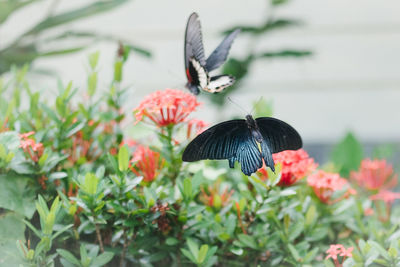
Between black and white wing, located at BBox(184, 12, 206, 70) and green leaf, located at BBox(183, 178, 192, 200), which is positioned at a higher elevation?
black and white wing, located at BBox(184, 12, 206, 70)

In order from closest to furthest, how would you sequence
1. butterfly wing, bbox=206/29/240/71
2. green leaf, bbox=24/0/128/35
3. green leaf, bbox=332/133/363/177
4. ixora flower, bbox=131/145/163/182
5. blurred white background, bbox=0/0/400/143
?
ixora flower, bbox=131/145/163/182 → butterfly wing, bbox=206/29/240/71 → green leaf, bbox=332/133/363/177 → green leaf, bbox=24/0/128/35 → blurred white background, bbox=0/0/400/143

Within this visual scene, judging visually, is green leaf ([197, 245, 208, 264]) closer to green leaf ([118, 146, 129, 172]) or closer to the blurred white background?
green leaf ([118, 146, 129, 172])

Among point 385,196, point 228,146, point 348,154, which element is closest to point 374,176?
point 385,196

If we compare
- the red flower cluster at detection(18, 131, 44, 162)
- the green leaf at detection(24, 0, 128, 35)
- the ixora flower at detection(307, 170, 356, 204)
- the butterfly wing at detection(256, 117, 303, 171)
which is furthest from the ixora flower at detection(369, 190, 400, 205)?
the green leaf at detection(24, 0, 128, 35)

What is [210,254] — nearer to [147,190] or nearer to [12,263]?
[147,190]

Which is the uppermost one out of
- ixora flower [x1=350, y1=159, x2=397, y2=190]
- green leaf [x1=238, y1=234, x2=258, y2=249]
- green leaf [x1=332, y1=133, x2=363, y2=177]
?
green leaf [x1=238, y1=234, x2=258, y2=249]

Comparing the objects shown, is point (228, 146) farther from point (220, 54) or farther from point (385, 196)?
point (385, 196)

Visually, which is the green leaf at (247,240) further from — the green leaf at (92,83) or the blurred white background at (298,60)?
the blurred white background at (298,60)
